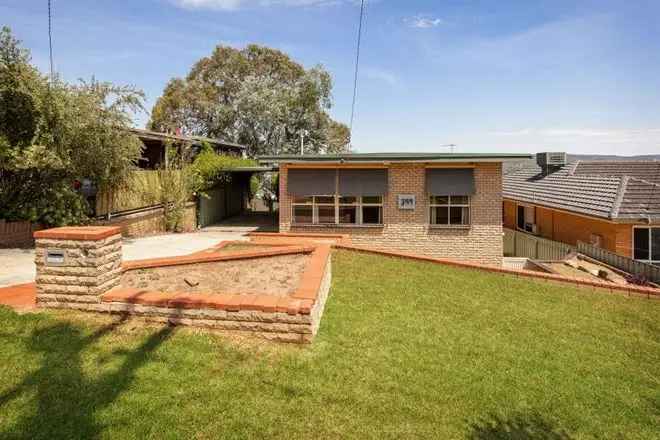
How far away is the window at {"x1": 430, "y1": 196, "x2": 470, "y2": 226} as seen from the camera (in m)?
13.7

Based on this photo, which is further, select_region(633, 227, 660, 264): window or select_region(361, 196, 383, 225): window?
select_region(633, 227, 660, 264): window

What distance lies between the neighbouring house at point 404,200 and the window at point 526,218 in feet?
24.4

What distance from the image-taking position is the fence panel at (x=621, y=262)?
12.0 metres

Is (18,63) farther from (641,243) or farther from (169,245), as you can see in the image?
(641,243)

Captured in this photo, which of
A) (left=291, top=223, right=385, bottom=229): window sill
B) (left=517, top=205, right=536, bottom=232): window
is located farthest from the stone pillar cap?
(left=517, top=205, right=536, bottom=232): window

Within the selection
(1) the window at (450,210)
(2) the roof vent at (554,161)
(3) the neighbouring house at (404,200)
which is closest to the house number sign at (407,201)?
(3) the neighbouring house at (404,200)

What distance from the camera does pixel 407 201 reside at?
1374cm

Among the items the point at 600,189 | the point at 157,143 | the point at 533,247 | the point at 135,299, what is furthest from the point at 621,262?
the point at 157,143

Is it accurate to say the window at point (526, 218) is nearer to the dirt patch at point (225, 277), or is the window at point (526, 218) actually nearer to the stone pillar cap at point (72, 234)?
the dirt patch at point (225, 277)

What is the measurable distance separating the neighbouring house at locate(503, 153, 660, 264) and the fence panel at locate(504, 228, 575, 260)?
60cm

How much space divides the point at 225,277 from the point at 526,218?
17669 millimetres

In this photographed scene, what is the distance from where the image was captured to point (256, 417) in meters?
3.58

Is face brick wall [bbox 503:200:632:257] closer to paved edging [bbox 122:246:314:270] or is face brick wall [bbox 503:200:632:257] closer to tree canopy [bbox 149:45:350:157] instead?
paved edging [bbox 122:246:314:270]

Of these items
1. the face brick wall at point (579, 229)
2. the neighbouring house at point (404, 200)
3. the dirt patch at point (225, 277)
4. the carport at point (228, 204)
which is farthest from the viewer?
the carport at point (228, 204)
